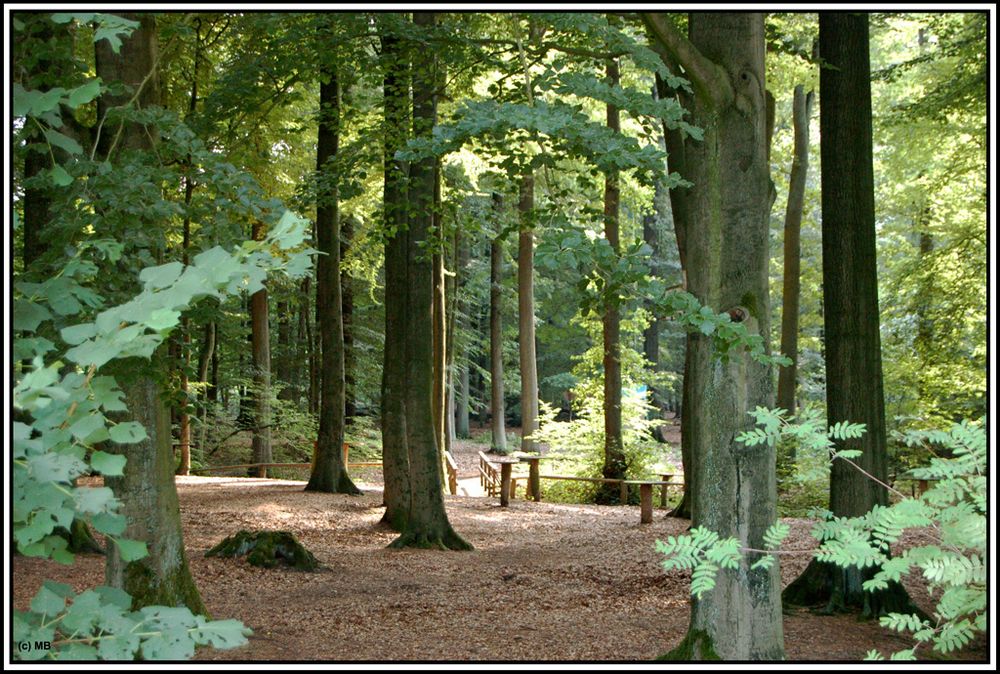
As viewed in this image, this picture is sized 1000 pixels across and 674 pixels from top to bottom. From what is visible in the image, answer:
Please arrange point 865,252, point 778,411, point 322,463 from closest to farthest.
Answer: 1. point 778,411
2. point 865,252
3. point 322,463

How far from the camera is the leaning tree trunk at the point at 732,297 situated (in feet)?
14.3

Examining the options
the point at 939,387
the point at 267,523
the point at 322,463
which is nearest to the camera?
the point at 939,387

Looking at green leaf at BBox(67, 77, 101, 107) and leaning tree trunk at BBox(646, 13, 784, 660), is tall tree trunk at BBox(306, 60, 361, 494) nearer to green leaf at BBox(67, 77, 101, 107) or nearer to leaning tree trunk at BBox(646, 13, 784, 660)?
leaning tree trunk at BBox(646, 13, 784, 660)

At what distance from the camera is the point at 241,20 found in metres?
10.3

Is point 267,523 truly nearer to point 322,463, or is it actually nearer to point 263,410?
point 322,463

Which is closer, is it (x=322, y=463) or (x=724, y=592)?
(x=724, y=592)

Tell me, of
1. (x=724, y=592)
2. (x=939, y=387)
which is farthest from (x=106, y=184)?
(x=939, y=387)

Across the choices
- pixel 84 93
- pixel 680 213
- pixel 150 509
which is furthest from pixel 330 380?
pixel 84 93

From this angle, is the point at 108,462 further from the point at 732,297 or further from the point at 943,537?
the point at 732,297

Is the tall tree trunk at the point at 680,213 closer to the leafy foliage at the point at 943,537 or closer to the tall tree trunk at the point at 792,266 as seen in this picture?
the tall tree trunk at the point at 792,266


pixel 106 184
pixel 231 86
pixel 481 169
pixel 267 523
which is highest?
pixel 481 169

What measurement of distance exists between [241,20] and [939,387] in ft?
29.7

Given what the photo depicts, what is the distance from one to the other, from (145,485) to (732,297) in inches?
134

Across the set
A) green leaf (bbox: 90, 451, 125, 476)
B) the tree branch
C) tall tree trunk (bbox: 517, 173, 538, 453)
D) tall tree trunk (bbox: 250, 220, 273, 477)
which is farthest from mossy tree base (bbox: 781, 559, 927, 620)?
tall tree trunk (bbox: 517, 173, 538, 453)
